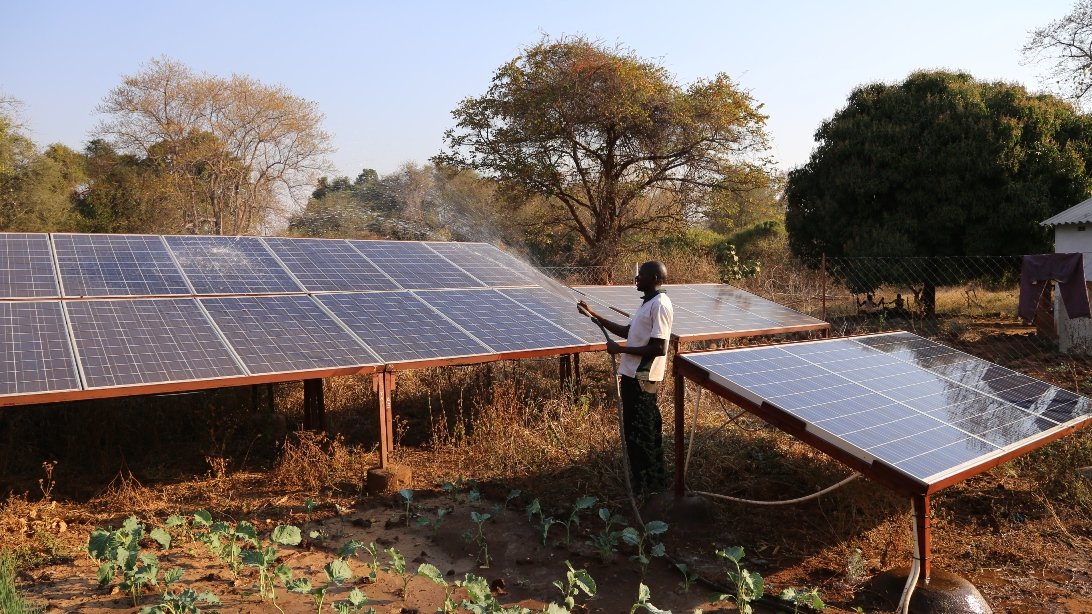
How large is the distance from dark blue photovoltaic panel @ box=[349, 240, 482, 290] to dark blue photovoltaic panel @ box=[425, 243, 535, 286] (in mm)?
169

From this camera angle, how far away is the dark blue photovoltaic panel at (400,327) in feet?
24.4

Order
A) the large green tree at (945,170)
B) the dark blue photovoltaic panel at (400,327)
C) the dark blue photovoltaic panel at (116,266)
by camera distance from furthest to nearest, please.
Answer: the large green tree at (945,170) → the dark blue photovoltaic panel at (116,266) → the dark blue photovoltaic panel at (400,327)

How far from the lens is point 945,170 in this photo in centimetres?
1783

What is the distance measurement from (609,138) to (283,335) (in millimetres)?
16818

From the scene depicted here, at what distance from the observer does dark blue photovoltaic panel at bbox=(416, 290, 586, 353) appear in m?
8.07

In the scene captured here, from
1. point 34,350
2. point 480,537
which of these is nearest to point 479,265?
point 480,537

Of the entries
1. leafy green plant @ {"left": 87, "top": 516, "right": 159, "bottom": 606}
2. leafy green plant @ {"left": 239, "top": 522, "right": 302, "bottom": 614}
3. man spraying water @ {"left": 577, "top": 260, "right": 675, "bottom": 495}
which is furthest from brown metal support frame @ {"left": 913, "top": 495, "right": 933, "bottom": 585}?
leafy green plant @ {"left": 87, "top": 516, "right": 159, "bottom": 606}

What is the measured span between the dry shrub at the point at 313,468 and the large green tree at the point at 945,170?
14.2m

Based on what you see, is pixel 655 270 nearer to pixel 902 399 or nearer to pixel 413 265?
pixel 902 399

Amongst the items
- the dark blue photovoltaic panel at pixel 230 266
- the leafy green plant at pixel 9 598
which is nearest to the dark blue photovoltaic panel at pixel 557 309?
the dark blue photovoltaic panel at pixel 230 266

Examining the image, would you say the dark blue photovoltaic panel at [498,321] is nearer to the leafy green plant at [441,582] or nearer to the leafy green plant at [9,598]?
the leafy green plant at [441,582]

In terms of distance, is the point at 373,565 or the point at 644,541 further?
the point at 644,541

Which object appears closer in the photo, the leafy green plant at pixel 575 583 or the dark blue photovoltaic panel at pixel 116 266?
the leafy green plant at pixel 575 583

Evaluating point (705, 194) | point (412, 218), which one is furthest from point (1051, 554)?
point (412, 218)
